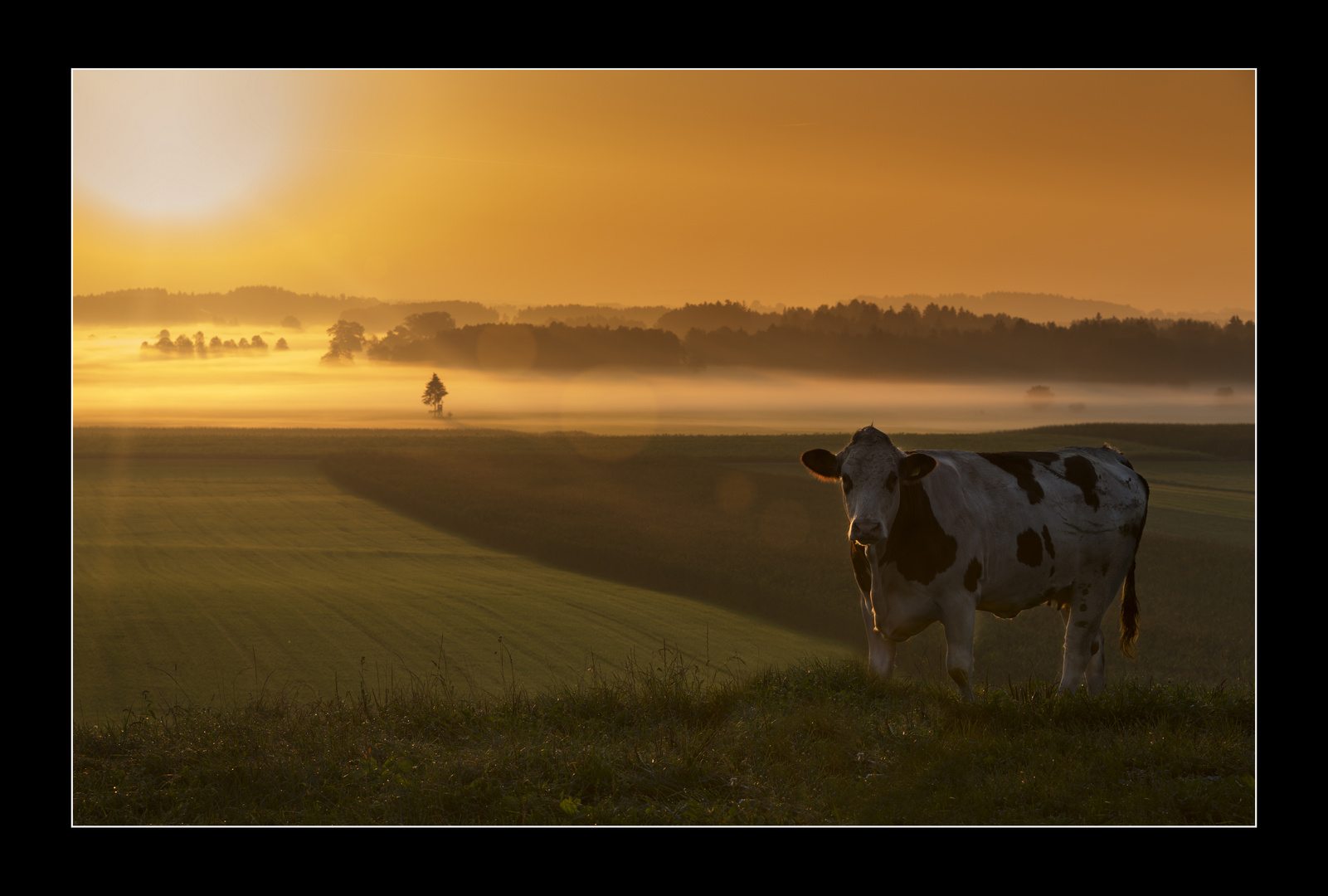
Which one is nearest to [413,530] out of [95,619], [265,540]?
[265,540]

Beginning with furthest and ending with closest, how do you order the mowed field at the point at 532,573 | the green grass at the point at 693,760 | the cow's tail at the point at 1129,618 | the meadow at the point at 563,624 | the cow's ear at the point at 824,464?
the mowed field at the point at 532,573 < the cow's tail at the point at 1129,618 < the cow's ear at the point at 824,464 < the meadow at the point at 563,624 < the green grass at the point at 693,760

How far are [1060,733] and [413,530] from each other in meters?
59.6

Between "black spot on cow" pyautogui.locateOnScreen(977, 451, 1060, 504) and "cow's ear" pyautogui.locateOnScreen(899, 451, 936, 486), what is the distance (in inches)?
61.9

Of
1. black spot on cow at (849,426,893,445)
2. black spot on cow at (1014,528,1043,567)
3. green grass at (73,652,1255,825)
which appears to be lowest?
green grass at (73,652,1255,825)

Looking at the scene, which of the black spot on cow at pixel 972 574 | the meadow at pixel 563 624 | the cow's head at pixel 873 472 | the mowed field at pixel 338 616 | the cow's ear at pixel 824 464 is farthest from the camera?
the mowed field at pixel 338 616

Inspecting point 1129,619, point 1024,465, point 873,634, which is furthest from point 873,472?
point 1129,619

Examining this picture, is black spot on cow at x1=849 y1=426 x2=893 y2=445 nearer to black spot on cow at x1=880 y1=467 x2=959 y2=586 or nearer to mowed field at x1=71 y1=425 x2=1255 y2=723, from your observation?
black spot on cow at x1=880 y1=467 x2=959 y2=586

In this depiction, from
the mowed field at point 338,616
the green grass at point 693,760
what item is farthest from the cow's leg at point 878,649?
the mowed field at point 338,616

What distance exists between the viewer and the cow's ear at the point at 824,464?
9.02 metres

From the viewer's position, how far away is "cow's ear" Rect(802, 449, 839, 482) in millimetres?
9023

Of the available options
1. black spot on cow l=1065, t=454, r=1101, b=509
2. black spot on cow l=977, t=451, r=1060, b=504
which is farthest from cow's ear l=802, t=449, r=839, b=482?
black spot on cow l=1065, t=454, r=1101, b=509

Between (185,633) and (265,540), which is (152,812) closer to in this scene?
(185,633)

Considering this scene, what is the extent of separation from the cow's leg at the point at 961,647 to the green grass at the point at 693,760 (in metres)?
0.17

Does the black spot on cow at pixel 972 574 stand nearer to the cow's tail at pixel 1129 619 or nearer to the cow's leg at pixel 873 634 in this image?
the cow's leg at pixel 873 634
